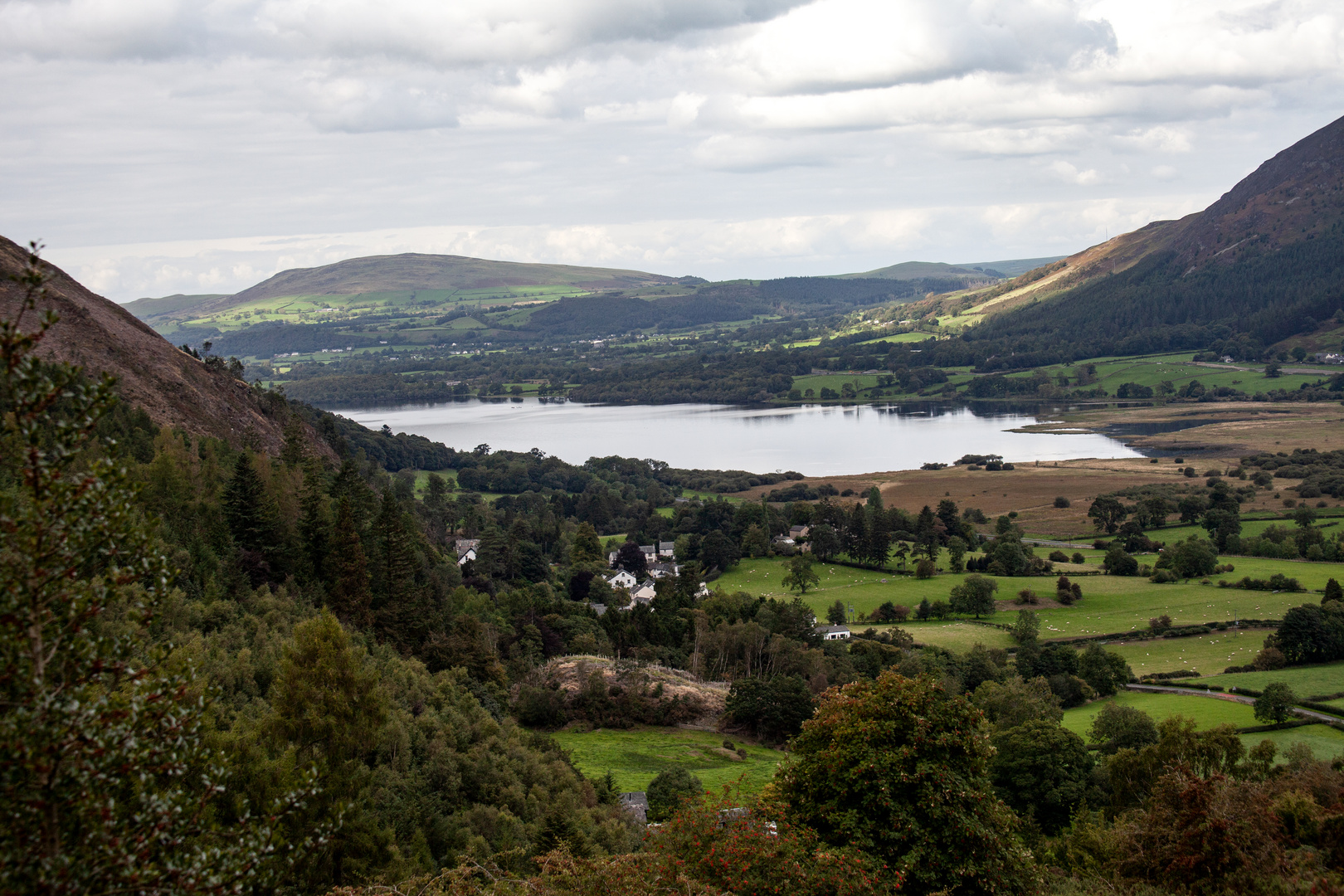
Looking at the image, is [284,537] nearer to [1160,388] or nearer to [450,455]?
[450,455]

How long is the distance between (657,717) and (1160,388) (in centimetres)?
14079

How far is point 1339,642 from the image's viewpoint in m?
40.2

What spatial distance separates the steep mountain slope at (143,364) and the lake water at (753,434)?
218 ft

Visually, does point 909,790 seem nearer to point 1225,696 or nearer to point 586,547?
point 1225,696

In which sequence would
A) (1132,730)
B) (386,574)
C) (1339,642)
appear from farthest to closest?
(1339,642) → (386,574) → (1132,730)

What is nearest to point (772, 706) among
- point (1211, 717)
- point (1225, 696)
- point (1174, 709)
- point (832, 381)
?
point (1174, 709)

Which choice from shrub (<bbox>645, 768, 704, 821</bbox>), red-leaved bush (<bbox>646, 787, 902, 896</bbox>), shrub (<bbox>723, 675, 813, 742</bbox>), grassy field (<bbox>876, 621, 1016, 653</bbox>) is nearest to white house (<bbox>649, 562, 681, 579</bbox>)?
grassy field (<bbox>876, 621, 1016, 653</bbox>)

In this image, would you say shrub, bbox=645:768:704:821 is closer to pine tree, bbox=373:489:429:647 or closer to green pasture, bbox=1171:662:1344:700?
pine tree, bbox=373:489:429:647

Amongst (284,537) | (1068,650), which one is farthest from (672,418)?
(284,537)

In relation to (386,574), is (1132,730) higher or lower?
lower

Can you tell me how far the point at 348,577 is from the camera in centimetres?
2942

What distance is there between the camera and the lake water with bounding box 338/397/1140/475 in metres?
110

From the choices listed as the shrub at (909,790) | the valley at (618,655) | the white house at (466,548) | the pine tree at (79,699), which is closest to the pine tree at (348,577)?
the valley at (618,655)

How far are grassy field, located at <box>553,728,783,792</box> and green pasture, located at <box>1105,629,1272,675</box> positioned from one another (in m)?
20.5
